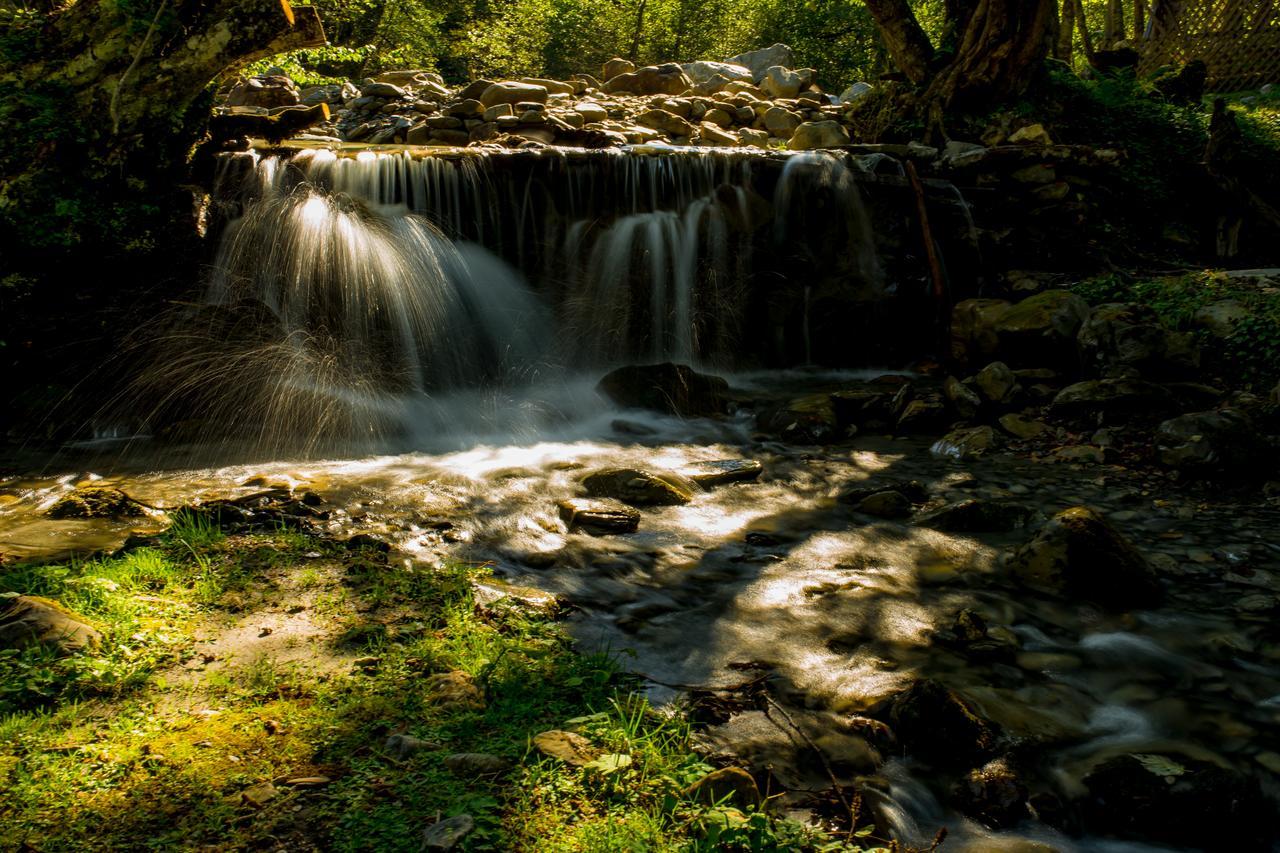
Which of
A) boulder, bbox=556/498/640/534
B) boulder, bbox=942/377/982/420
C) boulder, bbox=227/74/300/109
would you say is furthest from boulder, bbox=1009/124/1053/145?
boulder, bbox=227/74/300/109

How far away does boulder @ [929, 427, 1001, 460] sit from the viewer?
7.20 metres

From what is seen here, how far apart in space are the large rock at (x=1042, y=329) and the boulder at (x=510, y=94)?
38.4 feet

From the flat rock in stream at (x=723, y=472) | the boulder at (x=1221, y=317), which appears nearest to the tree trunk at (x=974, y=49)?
the boulder at (x=1221, y=317)

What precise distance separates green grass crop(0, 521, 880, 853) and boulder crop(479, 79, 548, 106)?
14902mm

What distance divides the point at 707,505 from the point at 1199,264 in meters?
10.1

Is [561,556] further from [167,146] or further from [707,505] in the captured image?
[167,146]

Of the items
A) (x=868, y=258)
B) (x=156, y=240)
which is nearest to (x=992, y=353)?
(x=868, y=258)

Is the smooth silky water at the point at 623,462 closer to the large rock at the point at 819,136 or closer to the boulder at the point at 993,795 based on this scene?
the boulder at the point at 993,795

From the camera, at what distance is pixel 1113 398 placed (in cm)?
721

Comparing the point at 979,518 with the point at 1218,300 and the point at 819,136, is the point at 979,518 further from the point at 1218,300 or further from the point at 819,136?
the point at 819,136

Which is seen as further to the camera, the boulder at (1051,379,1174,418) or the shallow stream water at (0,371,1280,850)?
the boulder at (1051,379,1174,418)

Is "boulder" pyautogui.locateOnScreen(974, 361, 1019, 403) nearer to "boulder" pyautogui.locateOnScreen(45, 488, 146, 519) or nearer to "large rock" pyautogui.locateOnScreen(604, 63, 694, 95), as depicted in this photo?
"boulder" pyautogui.locateOnScreen(45, 488, 146, 519)

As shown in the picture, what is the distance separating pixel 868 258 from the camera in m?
11.3

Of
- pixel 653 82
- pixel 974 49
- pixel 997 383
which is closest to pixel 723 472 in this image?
pixel 997 383
